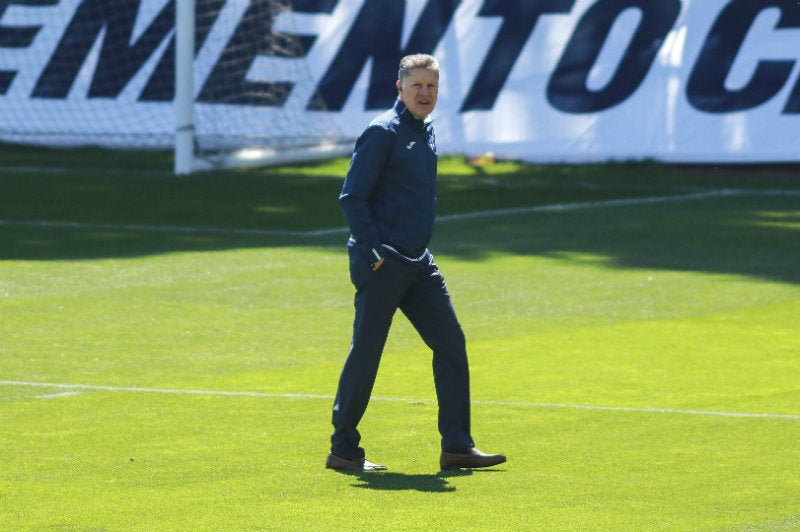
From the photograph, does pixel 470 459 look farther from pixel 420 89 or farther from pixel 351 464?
pixel 420 89

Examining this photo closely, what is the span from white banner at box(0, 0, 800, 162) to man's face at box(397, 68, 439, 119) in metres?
18.0

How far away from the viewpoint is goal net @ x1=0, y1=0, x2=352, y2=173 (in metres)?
27.5

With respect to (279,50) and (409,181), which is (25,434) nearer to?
(409,181)

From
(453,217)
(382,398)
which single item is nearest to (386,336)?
(382,398)

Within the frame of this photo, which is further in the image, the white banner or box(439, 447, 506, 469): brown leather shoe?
the white banner

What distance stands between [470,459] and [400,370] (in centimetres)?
305

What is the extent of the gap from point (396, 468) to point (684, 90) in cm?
1828

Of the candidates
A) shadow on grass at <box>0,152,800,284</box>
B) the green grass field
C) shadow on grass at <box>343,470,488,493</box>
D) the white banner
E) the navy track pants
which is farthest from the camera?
the white banner

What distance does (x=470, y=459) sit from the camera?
26.3 feet

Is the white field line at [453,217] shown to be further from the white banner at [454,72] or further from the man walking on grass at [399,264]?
the man walking on grass at [399,264]

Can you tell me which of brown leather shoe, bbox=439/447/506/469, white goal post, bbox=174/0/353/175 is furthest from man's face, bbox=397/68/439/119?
white goal post, bbox=174/0/353/175

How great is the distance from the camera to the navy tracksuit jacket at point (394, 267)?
7848 mm

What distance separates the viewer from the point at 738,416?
30.6 ft

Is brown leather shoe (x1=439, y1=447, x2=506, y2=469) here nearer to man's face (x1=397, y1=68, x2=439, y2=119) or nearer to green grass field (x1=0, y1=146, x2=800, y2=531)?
green grass field (x1=0, y1=146, x2=800, y2=531)
